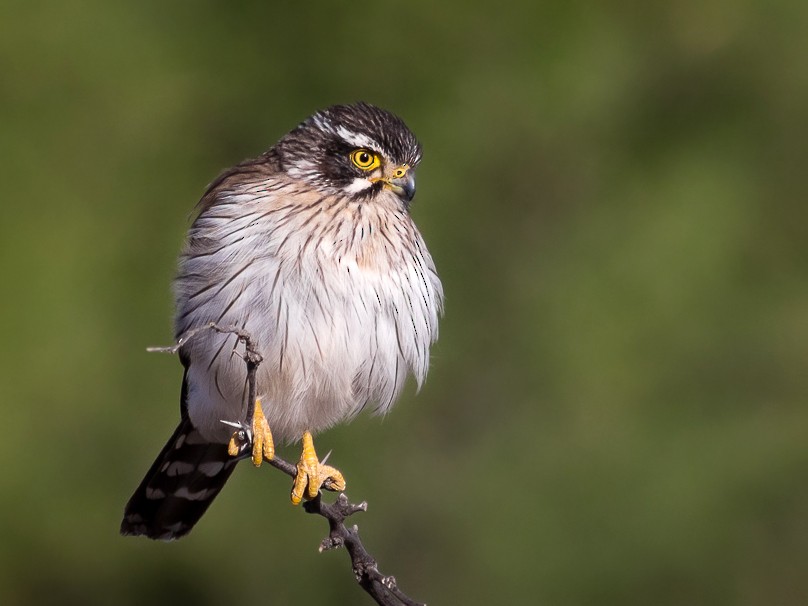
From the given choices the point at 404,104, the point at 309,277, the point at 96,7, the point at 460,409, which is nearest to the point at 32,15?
the point at 96,7

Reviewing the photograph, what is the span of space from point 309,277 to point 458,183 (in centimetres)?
505

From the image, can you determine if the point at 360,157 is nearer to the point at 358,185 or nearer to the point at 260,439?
the point at 358,185

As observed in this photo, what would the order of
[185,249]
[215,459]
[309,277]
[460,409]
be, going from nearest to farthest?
[309,277] < [185,249] < [215,459] < [460,409]

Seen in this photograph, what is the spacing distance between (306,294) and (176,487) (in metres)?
1.44

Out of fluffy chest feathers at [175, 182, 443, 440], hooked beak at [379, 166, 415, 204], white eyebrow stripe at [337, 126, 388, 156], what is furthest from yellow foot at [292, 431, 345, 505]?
white eyebrow stripe at [337, 126, 388, 156]

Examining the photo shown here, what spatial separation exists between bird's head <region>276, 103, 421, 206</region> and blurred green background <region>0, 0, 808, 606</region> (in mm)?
3640

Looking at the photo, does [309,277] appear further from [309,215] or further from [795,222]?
[795,222]

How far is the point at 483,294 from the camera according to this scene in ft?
30.8

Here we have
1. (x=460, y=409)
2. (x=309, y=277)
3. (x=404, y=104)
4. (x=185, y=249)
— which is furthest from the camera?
(x=404, y=104)

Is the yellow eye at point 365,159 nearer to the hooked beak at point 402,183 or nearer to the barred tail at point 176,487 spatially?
the hooked beak at point 402,183

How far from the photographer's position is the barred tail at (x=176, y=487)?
5578 mm

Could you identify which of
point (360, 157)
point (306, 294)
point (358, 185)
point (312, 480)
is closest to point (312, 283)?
point (306, 294)

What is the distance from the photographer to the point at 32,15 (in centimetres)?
909

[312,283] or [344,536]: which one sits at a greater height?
[312,283]
